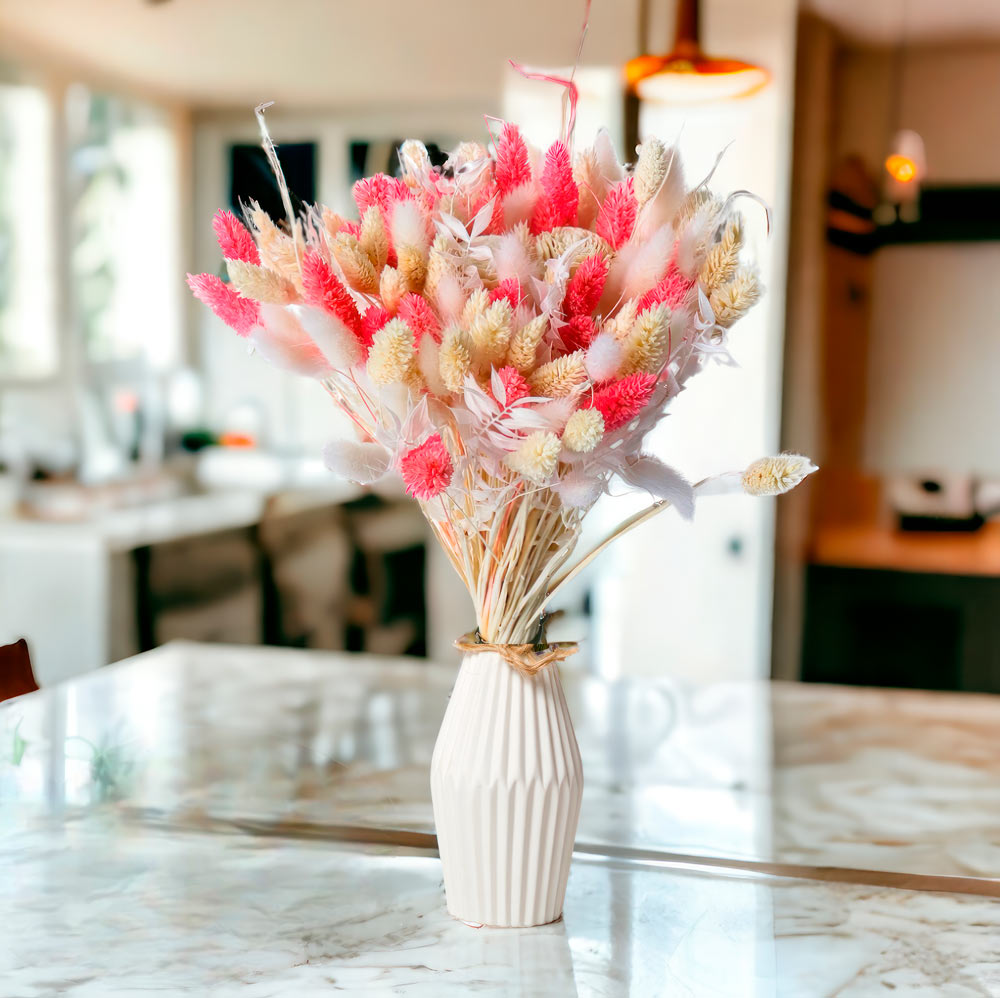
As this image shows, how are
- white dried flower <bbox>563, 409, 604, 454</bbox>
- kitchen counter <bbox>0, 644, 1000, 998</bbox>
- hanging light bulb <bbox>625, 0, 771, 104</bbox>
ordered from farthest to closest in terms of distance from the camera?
1. hanging light bulb <bbox>625, 0, 771, 104</bbox>
2. kitchen counter <bbox>0, 644, 1000, 998</bbox>
3. white dried flower <bbox>563, 409, 604, 454</bbox>

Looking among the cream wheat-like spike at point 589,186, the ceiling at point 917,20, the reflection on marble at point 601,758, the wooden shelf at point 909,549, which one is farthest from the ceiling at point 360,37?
the cream wheat-like spike at point 589,186

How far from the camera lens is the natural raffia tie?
81cm

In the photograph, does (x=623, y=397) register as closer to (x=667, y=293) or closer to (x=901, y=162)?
(x=667, y=293)

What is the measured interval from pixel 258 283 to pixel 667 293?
0.27 meters

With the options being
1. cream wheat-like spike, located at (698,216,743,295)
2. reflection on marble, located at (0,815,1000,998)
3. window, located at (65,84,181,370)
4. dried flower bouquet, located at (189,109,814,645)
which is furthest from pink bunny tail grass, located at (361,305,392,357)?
window, located at (65,84,181,370)

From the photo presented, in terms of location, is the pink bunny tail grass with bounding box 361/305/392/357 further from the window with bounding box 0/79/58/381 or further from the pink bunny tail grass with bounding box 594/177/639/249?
the window with bounding box 0/79/58/381

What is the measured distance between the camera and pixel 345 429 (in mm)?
2090

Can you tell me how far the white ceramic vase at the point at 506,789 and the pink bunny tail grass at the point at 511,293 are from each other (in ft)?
0.86

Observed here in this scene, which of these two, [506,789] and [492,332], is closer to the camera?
[492,332]

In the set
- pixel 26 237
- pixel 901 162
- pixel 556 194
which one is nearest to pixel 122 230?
pixel 26 237

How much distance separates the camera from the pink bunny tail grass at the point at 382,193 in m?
0.75

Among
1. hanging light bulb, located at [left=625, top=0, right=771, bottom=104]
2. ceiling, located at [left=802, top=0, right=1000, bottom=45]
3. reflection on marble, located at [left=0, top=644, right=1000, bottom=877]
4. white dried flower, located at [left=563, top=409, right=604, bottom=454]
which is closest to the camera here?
white dried flower, located at [left=563, top=409, right=604, bottom=454]

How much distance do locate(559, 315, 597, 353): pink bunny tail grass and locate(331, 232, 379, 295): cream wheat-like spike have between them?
0.43 feet

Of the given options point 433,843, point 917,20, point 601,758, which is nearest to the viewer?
point 433,843
